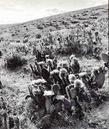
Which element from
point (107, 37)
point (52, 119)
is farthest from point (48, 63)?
point (107, 37)

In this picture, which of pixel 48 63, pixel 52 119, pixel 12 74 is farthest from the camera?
pixel 12 74

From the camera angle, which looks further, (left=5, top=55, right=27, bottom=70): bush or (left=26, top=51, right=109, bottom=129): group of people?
(left=5, top=55, right=27, bottom=70): bush

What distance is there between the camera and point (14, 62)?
7.18m

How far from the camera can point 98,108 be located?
4082mm

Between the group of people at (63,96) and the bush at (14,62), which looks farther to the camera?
the bush at (14,62)

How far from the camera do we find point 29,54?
8367 millimetres

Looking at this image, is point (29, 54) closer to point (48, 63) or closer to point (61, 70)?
point (48, 63)

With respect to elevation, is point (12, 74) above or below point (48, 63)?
below

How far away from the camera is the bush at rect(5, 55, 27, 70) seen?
7105 millimetres

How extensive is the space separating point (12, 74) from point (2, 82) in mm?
705

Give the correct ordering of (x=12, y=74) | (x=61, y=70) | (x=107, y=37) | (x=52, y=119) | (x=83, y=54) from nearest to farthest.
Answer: (x=52, y=119) → (x=61, y=70) → (x=12, y=74) → (x=83, y=54) → (x=107, y=37)

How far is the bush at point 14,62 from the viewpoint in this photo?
7.11m

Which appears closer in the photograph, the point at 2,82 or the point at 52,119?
the point at 52,119

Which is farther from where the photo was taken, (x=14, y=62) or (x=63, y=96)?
(x=14, y=62)
